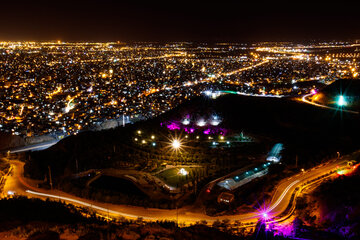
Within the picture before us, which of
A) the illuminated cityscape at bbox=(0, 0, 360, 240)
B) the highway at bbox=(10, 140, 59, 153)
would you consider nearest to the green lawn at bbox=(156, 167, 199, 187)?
the illuminated cityscape at bbox=(0, 0, 360, 240)

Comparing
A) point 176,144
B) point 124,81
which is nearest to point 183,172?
point 176,144

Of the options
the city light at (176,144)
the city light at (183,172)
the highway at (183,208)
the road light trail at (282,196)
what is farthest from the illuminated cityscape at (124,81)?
the road light trail at (282,196)

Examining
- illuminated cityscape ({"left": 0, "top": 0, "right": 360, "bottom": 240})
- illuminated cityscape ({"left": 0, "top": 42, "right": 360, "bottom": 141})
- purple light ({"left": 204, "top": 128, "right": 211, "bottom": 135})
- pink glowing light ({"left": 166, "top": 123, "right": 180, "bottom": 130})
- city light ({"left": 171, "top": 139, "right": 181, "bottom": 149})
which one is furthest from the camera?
illuminated cityscape ({"left": 0, "top": 42, "right": 360, "bottom": 141})

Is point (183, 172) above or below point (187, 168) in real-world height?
below

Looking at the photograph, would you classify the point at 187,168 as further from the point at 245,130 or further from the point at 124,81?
the point at 124,81

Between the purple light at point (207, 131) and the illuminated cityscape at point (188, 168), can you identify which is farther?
the purple light at point (207, 131)

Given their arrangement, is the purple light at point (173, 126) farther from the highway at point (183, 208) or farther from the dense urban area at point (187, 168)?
the highway at point (183, 208)

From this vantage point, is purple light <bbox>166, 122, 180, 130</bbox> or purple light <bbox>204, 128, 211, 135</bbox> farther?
purple light <bbox>166, 122, 180, 130</bbox>

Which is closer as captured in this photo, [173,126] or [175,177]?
[175,177]

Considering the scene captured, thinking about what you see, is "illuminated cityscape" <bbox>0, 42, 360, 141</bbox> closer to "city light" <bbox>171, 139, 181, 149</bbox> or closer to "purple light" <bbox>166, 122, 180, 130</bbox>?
"purple light" <bbox>166, 122, 180, 130</bbox>
